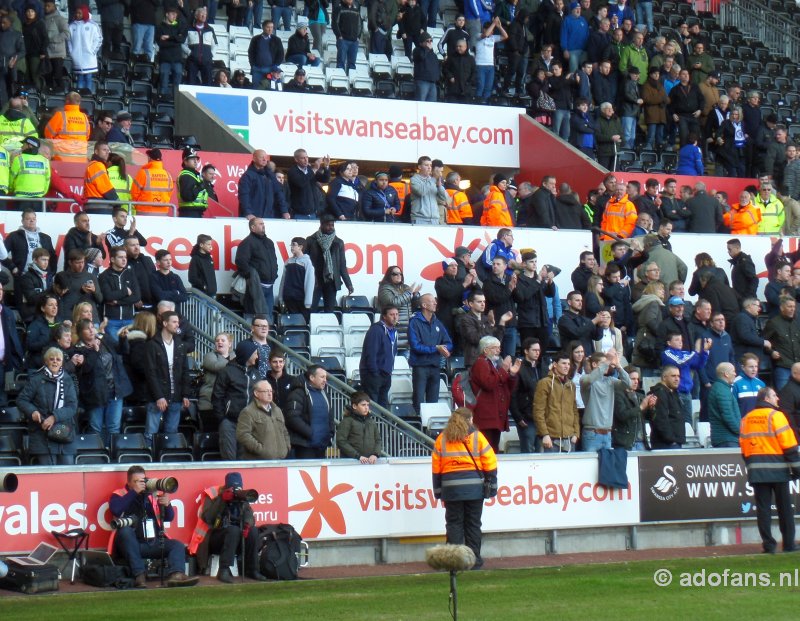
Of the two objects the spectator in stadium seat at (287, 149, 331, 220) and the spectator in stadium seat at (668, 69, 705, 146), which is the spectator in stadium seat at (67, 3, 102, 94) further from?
the spectator in stadium seat at (668, 69, 705, 146)

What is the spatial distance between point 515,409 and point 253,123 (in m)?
9.39

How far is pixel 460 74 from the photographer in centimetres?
2680

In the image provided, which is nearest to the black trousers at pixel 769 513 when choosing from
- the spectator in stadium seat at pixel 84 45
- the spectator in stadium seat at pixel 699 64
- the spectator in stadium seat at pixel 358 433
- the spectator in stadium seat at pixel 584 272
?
the spectator in stadium seat at pixel 358 433

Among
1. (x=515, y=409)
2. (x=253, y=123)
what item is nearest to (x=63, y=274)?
(x=515, y=409)

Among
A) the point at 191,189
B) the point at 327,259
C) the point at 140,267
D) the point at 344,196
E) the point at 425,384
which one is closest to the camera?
the point at 140,267

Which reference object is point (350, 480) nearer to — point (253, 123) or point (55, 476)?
point (55, 476)

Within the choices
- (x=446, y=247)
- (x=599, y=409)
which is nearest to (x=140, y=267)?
(x=446, y=247)

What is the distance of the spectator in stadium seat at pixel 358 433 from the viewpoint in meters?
15.7

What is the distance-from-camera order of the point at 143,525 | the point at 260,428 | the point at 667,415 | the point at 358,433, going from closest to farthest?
the point at 143,525, the point at 260,428, the point at 358,433, the point at 667,415

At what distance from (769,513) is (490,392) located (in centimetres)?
341

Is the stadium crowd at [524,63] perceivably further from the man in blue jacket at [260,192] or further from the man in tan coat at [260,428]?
the man in tan coat at [260,428]

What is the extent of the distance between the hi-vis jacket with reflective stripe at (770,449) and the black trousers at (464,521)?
2991 mm

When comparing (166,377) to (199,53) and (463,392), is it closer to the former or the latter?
(463,392)

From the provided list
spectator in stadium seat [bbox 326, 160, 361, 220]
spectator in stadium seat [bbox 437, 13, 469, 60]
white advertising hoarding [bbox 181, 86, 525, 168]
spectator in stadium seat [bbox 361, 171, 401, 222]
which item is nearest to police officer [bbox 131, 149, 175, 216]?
spectator in stadium seat [bbox 326, 160, 361, 220]
